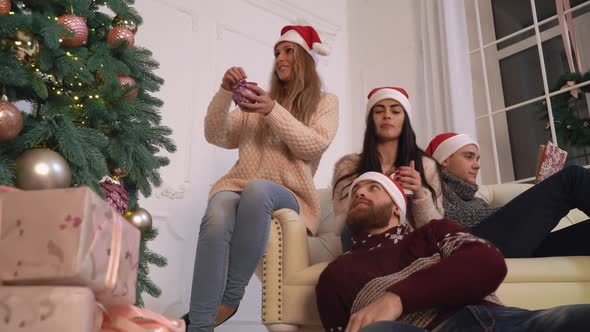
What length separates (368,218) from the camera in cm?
156

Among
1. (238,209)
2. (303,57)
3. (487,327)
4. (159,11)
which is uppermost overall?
(159,11)

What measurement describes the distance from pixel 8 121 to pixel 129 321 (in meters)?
0.73

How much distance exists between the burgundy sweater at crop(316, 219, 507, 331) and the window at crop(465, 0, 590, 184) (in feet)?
6.18

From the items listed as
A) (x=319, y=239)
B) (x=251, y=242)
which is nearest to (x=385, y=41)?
(x=319, y=239)

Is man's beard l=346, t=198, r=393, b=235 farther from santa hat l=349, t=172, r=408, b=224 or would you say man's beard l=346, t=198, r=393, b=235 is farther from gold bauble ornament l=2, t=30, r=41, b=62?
gold bauble ornament l=2, t=30, r=41, b=62

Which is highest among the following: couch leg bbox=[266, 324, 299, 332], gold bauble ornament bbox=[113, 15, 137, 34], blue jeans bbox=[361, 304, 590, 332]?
gold bauble ornament bbox=[113, 15, 137, 34]

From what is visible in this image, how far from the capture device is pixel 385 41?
3.91 m

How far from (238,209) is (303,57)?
30.5 inches

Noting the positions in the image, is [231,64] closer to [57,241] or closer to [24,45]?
[24,45]

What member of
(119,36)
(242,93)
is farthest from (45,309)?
(242,93)

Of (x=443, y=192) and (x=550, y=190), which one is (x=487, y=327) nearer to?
(x=550, y=190)

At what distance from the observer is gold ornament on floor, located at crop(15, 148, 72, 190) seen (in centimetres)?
114

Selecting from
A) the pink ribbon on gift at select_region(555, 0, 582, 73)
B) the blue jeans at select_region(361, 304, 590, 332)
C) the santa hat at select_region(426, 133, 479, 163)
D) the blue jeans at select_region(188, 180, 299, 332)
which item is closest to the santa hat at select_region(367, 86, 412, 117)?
the santa hat at select_region(426, 133, 479, 163)

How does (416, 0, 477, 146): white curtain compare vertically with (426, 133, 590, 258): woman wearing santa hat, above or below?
above
